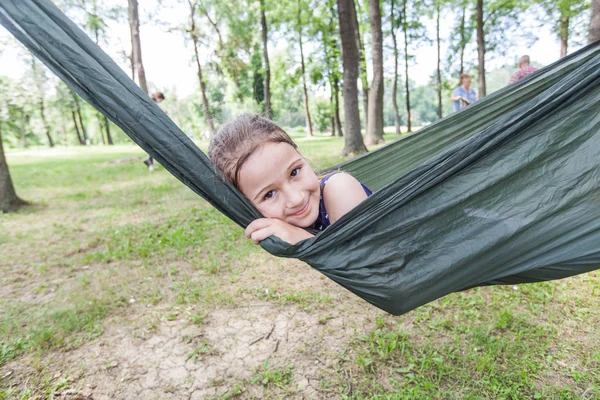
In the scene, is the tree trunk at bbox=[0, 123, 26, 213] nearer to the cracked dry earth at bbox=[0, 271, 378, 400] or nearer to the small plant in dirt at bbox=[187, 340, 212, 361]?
the cracked dry earth at bbox=[0, 271, 378, 400]

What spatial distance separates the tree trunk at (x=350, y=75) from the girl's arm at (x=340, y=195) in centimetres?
526

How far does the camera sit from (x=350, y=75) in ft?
21.1

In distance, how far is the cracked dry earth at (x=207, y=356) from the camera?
1664 millimetres

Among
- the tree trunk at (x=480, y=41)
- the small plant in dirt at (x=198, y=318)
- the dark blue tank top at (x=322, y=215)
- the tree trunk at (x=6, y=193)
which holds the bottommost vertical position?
the small plant in dirt at (x=198, y=318)

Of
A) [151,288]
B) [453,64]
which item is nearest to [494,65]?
[453,64]

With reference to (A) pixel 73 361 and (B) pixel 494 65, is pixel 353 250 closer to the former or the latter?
(A) pixel 73 361

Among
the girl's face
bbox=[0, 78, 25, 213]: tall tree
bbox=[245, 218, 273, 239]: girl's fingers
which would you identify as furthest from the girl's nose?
bbox=[0, 78, 25, 213]: tall tree

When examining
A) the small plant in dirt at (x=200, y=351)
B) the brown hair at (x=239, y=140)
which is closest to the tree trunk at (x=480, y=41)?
the brown hair at (x=239, y=140)

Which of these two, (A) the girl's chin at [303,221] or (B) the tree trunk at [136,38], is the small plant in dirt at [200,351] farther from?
(B) the tree trunk at [136,38]

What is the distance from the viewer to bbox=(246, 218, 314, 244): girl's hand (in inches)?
50.9

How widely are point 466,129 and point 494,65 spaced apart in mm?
18881

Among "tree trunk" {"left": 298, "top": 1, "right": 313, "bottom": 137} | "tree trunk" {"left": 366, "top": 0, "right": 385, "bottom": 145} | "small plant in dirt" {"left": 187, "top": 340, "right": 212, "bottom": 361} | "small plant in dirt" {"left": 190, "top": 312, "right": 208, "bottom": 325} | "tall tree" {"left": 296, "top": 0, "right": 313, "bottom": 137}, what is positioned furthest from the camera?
"tree trunk" {"left": 298, "top": 1, "right": 313, "bottom": 137}

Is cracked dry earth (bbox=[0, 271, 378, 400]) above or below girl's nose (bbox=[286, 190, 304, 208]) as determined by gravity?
below

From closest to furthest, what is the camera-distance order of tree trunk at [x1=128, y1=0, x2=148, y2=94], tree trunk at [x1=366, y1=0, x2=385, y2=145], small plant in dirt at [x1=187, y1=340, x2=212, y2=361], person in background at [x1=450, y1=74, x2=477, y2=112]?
small plant in dirt at [x1=187, y1=340, x2=212, y2=361] → person in background at [x1=450, y1=74, x2=477, y2=112] → tree trunk at [x1=366, y1=0, x2=385, y2=145] → tree trunk at [x1=128, y1=0, x2=148, y2=94]
